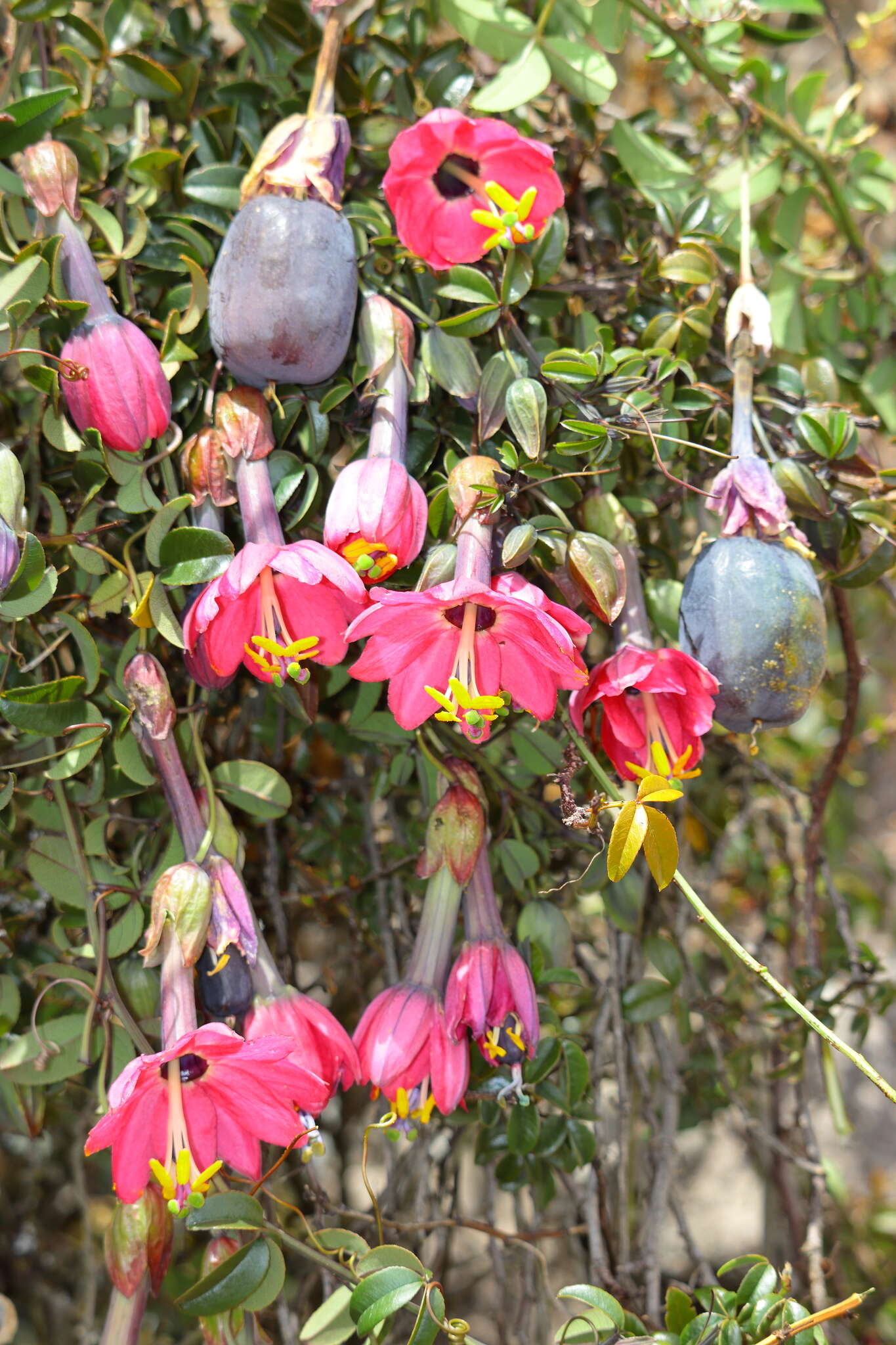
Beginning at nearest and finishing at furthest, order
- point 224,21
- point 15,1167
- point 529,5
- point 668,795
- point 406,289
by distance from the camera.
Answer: point 668,795, point 406,289, point 529,5, point 15,1167, point 224,21

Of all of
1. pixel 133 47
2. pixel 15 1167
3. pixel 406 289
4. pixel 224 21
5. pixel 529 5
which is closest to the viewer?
pixel 406 289

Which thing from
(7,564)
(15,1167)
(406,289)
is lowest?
(15,1167)

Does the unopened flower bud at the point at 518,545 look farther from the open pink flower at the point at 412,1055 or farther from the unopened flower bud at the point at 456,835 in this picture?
the open pink flower at the point at 412,1055

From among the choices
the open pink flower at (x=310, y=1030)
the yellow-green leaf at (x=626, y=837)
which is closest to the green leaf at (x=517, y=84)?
the yellow-green leaf at (x=626, y=837)

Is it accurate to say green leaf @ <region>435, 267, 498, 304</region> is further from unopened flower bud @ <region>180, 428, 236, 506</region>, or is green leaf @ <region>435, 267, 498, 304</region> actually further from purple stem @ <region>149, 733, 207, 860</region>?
purple stem @ <region>149, 733, 207, 860</region>

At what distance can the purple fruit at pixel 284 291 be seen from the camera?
1.97ft

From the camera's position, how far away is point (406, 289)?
2.31ft

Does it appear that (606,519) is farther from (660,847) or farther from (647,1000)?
(647,1000)

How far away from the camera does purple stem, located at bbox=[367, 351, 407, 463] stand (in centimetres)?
62

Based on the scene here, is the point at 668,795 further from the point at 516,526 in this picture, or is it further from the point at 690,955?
the point at 690,955

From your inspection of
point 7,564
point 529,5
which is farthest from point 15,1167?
point 529,5

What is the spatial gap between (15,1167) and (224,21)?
1376 millimetres

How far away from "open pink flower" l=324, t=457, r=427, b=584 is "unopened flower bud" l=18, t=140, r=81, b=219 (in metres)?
0.25

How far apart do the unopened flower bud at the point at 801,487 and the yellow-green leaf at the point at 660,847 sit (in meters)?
0.24
